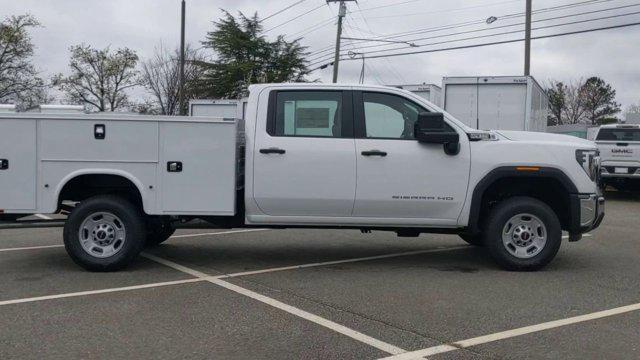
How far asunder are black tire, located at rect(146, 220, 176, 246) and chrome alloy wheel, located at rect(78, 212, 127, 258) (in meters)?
0.50

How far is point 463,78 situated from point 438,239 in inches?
255

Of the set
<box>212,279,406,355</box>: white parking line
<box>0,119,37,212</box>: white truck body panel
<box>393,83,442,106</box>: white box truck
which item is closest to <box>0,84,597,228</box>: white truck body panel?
<box>0,119,37,212</box>: white truck body panel

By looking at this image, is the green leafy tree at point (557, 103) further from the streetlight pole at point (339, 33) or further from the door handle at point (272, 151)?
the door handle at point (272, 151)

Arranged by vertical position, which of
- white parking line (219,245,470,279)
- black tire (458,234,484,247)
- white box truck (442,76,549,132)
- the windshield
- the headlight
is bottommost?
white parking line (219,245,470,279)

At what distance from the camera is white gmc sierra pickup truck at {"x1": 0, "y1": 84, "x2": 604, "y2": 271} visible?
6715mm

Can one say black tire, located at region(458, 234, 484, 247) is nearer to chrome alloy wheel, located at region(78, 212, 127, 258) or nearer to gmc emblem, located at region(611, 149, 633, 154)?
chrome alloy wheel, located at region(78, 212, 127, 258)

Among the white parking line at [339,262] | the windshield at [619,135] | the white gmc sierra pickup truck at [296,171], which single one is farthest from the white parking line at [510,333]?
the windshield at [619,135]

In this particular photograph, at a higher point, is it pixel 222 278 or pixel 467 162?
pixel 467 162

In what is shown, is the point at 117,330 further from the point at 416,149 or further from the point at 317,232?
the point at 317,232

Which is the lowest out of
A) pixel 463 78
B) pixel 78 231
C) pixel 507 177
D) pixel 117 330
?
pixel 117 330

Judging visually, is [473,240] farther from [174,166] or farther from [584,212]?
[174,166]

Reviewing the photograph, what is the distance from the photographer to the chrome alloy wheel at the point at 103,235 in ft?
22.6

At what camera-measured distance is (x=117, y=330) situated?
4910 mm

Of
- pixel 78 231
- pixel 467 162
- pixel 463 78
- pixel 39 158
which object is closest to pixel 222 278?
pixel 78 231
